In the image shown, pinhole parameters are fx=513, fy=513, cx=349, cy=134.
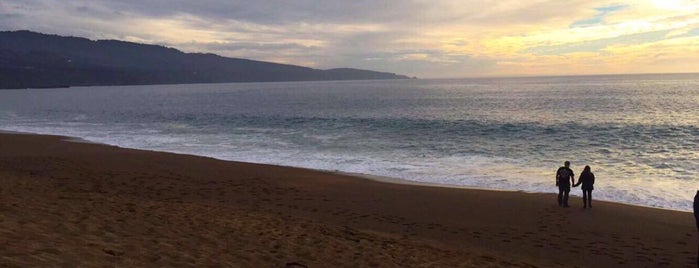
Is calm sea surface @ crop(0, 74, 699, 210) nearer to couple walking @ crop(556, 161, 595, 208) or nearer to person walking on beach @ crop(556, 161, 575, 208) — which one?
couple walking @ crop(556, 161, 595, 208)

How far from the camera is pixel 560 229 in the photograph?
11516 millimetres

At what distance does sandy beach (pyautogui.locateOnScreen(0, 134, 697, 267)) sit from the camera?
7.18 meters

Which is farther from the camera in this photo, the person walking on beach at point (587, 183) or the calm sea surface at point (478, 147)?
the calm sea surface at point (478, 147)

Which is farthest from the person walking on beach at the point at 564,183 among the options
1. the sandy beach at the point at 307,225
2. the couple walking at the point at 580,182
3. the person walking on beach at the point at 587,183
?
the sandy beach at the point at 307,225

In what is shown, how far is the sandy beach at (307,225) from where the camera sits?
283 inches

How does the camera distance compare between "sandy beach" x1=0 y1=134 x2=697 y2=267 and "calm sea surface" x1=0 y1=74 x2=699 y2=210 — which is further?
"calm sea surface" x1=0 y1=74 x2=699 y2=210

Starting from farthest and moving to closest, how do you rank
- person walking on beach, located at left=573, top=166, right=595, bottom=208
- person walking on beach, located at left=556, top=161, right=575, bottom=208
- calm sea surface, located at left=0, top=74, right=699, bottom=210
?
calm sea surface, located at left=0, top=74, right=699, bottom=210 < person walking on beach, located at left=556, top=161, right=575, bottom=208 < person walking on beach, located at left=573, top=166, right=595, bottom=208

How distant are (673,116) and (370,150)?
3350 cm

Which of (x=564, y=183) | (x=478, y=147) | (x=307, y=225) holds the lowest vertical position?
(x=478, y=147)

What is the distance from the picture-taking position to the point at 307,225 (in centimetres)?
1024

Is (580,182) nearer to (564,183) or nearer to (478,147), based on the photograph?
(564,183)

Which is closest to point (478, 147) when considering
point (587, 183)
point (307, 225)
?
point (587, 183)

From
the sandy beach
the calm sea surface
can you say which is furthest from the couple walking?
the calm sea surface

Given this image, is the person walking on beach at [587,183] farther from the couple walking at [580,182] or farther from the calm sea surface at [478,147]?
the calm sea surface at [478,147]
